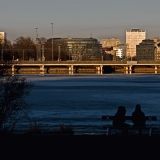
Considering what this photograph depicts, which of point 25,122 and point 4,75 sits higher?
point 4,75

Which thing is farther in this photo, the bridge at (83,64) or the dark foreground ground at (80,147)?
the bridge at (83,64)

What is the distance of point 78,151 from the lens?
1619 cm

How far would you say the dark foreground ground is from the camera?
1555 centimetres

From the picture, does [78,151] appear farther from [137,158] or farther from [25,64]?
[25,64]

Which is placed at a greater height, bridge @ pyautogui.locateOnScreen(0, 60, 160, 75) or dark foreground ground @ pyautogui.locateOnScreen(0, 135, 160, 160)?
bridge @ pyautogui.locateOnScreen(0, 60, 160, 75)

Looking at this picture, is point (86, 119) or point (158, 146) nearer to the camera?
point (158, 146)

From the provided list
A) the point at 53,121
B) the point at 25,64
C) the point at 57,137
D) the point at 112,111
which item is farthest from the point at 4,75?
the point at 25,64

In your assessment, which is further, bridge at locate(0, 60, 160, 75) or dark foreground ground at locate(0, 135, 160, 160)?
bridge at locate(0, 60, 160, 75)

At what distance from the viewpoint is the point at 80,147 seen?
1673cm

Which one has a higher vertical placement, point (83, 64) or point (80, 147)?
point (83, 64)

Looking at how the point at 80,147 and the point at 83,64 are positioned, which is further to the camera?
the point at 83,64

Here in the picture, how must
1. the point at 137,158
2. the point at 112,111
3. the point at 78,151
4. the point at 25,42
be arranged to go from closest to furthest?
the point at 137,158 < the point at 78,151 < the point at 112,111 < the point at 25,42

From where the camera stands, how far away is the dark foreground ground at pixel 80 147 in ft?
51.0

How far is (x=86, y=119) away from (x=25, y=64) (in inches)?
4277
